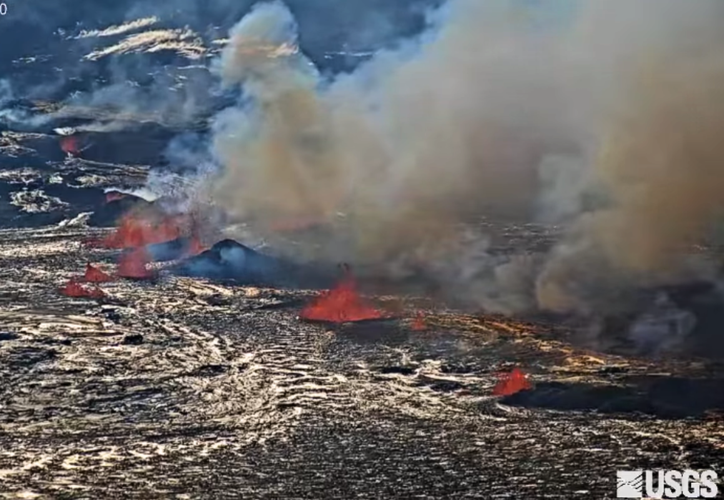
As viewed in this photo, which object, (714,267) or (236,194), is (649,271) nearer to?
(714,267)

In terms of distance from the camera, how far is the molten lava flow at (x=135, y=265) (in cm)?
6831

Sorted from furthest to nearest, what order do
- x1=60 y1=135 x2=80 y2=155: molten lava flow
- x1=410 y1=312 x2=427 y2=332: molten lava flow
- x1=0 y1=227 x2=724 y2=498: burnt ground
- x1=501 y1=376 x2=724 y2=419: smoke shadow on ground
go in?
x1=60 y1=135 x2=80 y2=155: molten lava flow → x1=410 y1=312 x2=427 y2=332: molten lava flow → x1=501 y1=376 x2=724 y2=419: smoke shadow on ground → x1=0 y1=227 x2=724 y2=498: burnt ground

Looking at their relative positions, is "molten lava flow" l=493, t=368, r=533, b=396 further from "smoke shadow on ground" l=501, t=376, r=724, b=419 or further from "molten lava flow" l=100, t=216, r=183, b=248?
"molten lava flow" l=100, t=216, r=183, b=248

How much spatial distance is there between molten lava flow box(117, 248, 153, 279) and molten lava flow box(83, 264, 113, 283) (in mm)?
941

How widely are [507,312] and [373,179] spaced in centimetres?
3131

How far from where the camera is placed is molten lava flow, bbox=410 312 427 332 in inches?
2101

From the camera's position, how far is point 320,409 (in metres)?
41.9

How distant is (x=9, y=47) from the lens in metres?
164

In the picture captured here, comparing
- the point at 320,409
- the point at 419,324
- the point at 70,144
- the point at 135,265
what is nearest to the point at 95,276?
the point at 135,265

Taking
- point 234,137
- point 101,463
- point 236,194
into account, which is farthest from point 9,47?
point 101,463
